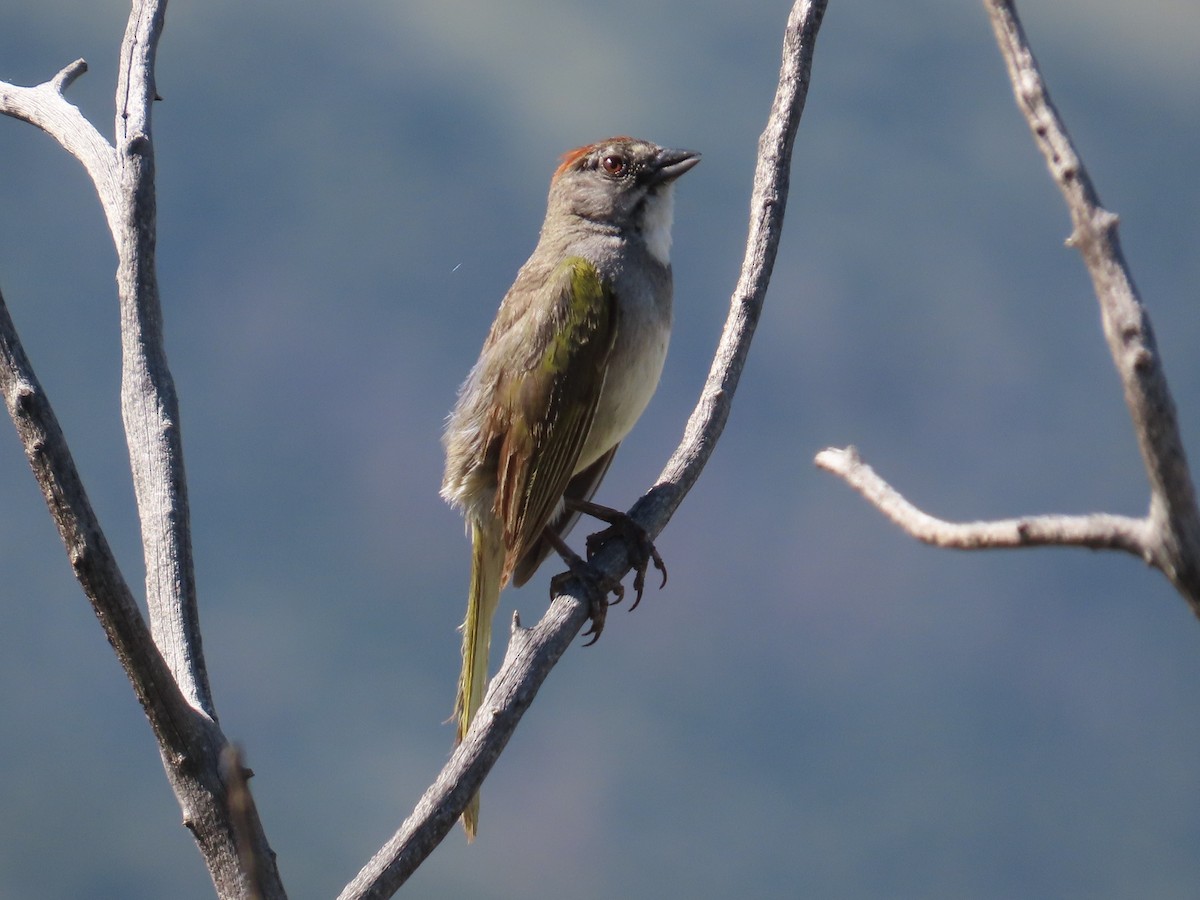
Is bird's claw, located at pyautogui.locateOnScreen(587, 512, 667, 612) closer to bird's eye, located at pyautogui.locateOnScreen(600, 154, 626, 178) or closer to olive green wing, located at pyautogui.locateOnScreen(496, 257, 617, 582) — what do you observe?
olive green wing, located at pyautogui.locateOnScreen(496, 257, 617, 582)

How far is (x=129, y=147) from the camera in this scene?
3219 millimetres

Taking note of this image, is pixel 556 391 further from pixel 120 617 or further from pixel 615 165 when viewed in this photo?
pixel 120 617

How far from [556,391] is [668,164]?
1024 mm

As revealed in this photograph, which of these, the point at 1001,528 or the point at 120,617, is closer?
the point at 1001,528

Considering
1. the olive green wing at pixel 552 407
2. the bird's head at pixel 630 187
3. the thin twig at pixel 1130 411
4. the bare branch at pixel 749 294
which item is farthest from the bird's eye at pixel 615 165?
the thin twig at pixel 1130 411

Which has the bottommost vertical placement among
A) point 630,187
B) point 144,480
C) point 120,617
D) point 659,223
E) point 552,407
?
point 120,617

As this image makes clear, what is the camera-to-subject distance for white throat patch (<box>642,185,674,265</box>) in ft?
14.4

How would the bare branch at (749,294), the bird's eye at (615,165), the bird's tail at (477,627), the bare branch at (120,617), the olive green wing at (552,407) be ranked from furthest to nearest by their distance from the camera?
the bird's eye at (615,165)
the olive green wing at (552,407)
the bird's tail at (477,627)
the bare branch at (749,294)
the bare branch at (120,617)

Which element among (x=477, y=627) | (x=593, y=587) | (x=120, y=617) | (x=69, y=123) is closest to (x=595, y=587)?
(x=593, y=587)

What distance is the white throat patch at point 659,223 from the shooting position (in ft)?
14.4

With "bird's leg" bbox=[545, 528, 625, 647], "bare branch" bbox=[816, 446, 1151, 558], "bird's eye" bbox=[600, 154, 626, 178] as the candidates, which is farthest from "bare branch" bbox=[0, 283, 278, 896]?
"bird's eye" bbox=[600, 154, 626, 178]

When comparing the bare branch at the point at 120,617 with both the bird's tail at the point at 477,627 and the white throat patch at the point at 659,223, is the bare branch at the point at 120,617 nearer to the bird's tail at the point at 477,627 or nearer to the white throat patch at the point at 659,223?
the bird's tail at the point at 477,627

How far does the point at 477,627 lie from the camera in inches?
154

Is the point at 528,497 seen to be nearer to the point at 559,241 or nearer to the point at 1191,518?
the point at 559,241
